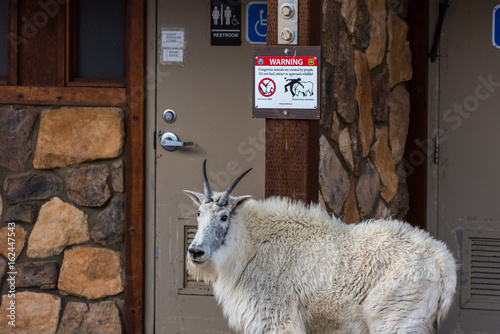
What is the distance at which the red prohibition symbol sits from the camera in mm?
4465

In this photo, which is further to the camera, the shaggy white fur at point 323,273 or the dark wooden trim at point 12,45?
the dark wooden trim at point 12,45

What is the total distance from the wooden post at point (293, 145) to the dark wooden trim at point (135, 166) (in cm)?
158

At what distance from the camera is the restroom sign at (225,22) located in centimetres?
578

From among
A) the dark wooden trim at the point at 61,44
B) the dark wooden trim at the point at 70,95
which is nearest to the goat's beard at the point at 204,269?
the dark wooden trim at the point at 70,95

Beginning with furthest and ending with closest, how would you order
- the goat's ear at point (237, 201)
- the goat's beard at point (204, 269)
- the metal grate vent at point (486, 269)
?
the metal grate vent at point (486, 269) < the goat's ear at point (237, 201) < the goat's beard at point (204, 269)

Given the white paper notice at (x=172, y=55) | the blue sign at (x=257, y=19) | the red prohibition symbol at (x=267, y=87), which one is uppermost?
the blue sign at (x=257, y=19)

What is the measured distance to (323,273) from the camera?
418 cm

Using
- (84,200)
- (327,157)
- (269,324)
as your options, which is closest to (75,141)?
(84,200)

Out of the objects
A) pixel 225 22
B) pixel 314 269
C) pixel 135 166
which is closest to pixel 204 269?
pixel 314 269

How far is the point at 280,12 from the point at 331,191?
1.39 meters

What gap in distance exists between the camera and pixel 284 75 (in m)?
4.45

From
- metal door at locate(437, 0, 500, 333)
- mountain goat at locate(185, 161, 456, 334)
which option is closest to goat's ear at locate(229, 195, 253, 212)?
mountain goat at locate(185, 161, 456, 334)

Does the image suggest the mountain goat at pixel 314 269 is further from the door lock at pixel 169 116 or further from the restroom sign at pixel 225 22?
the restroom sign at pixel 225 22

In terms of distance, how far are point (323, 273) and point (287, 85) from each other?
1.09m
